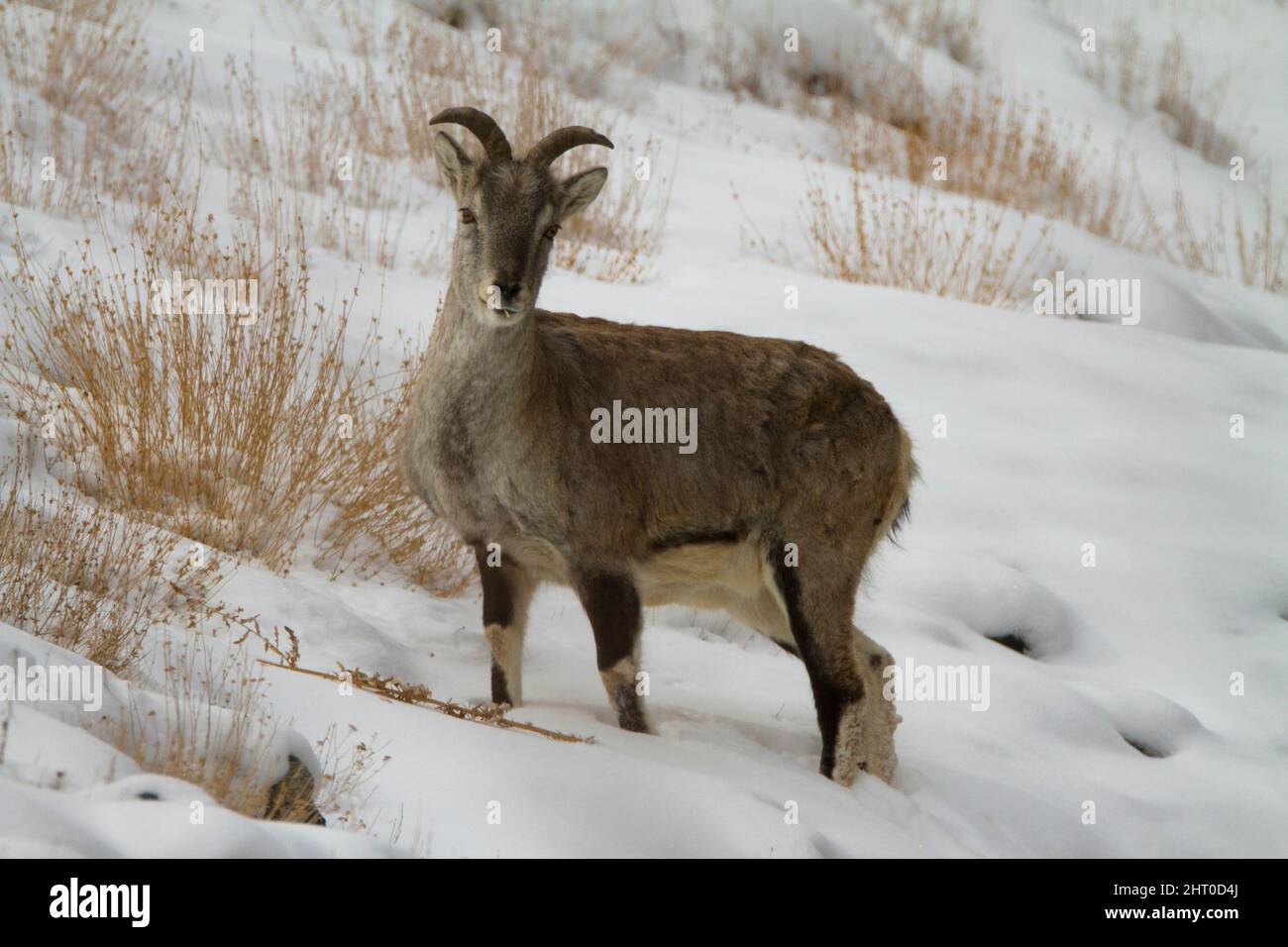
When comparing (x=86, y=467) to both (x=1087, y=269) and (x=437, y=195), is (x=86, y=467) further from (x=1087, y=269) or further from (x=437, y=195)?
(x=1087, y=269)

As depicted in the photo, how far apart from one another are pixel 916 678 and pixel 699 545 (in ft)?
6.85

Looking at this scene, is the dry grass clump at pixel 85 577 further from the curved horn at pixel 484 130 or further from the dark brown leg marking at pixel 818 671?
the dark brown leg marking at pixel 818 671

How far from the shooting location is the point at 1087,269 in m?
12.9

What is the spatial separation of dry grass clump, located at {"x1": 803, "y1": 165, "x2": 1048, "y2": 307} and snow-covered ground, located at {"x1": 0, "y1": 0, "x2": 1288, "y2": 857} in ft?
1.33

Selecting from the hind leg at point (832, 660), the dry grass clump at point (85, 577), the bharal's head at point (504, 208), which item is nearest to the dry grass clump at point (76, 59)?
the dry grass clump at point (85, 577)

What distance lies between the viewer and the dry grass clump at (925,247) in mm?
12250

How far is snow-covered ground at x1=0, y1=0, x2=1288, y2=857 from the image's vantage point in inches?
175

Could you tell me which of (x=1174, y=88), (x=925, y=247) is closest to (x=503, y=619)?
(x=925, y=247)

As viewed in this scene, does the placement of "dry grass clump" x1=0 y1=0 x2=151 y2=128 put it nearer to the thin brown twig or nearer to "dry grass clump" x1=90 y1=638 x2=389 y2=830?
the thin brown twig

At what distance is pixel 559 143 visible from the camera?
225 inches

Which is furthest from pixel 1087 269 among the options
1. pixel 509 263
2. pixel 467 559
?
pixel 509 263

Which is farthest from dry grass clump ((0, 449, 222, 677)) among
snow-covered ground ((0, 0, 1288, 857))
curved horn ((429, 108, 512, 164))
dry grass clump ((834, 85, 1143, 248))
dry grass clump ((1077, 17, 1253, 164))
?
dry grass clump ((1077, 17, 1253, 164))
